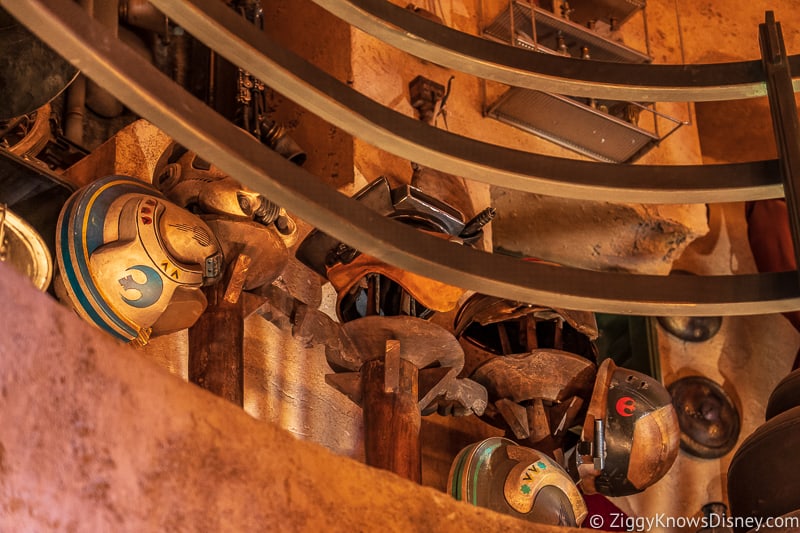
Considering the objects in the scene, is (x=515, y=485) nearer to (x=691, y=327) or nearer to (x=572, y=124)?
(x=572, y=124)

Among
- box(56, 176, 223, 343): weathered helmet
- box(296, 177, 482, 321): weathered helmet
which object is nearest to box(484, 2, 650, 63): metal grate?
box(296, 177, 482, 321): weathered helmet

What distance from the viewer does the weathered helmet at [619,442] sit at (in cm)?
497

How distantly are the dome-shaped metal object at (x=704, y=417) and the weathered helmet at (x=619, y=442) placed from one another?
1.73 metres

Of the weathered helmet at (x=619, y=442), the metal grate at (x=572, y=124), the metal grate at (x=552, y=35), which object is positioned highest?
the metal grate at (x=552, y=35)

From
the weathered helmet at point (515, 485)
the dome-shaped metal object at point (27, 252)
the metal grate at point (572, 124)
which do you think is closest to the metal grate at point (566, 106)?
the metal grate at point (572, 124)

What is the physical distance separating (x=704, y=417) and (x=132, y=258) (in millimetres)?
4046

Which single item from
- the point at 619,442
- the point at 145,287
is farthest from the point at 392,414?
the point at 619,442

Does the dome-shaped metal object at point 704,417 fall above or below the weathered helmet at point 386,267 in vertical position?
above

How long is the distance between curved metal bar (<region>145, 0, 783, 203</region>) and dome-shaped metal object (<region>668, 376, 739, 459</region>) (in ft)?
16.9

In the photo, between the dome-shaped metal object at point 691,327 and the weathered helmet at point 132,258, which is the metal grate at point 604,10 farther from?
the weathered helmet at point 132,258

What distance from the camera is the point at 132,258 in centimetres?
356

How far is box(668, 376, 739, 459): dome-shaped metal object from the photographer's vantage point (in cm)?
681

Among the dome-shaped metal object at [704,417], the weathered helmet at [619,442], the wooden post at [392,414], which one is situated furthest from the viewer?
the dome-shaped metal object at [704,417]

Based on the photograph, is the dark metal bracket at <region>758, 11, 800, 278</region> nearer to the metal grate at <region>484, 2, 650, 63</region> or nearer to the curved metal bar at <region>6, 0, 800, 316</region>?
the curved metal bar at <region>6, 0, 800, 316</region>
